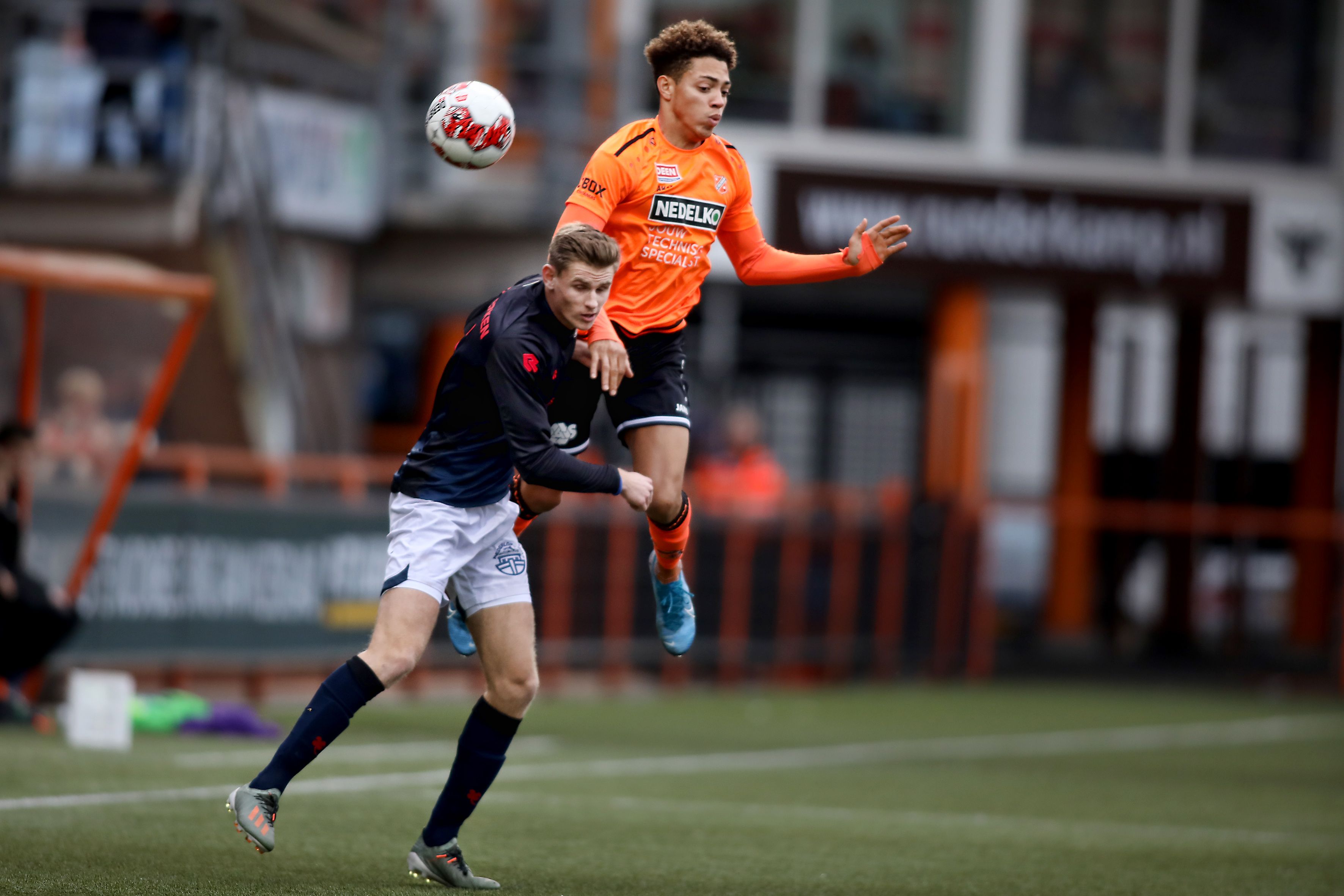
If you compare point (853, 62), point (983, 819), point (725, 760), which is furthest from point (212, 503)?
point (853, 62)

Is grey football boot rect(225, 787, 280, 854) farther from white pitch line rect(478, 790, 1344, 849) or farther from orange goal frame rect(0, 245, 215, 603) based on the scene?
orange goal frame rect(0, 245, 215, 603)

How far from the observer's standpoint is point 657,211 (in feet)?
23.5

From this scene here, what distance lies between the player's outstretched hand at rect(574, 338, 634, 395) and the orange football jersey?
61 centimetres

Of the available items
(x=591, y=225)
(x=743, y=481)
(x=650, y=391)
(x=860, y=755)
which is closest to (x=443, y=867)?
(x=650, y=391)

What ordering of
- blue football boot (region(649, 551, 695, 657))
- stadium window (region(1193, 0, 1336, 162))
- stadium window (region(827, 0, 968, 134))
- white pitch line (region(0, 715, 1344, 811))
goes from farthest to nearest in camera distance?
stadium window (region(1193, 0, 1336, 162))
stadium window (region(827, 0, 968, 134))
white pitch line (region(0, 715, 1344, 811))
blue football boot (region(649, 551, 695, 657))

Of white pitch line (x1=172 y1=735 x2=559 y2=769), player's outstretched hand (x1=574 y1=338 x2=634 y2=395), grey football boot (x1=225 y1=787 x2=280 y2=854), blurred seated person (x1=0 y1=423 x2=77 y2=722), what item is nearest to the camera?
grey football boot (x1=225 y1=787 x2=280 y2=854)

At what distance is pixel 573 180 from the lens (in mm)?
19922

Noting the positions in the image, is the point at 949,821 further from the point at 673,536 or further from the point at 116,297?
the point at 116,297

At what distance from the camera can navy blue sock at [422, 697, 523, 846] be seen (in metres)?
6.42

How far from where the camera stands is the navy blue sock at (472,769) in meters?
6.42

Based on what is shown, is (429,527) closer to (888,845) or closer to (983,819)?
(888,845)

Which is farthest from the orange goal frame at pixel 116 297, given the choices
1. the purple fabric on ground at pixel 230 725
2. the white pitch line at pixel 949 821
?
the white pitch line at pixel 949 821

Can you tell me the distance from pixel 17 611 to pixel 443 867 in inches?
219

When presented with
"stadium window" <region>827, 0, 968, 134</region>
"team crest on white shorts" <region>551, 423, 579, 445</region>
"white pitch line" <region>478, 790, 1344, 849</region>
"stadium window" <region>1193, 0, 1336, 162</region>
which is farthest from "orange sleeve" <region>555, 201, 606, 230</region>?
"stadium window" <region>1193, 0, 1336, 162</region>
